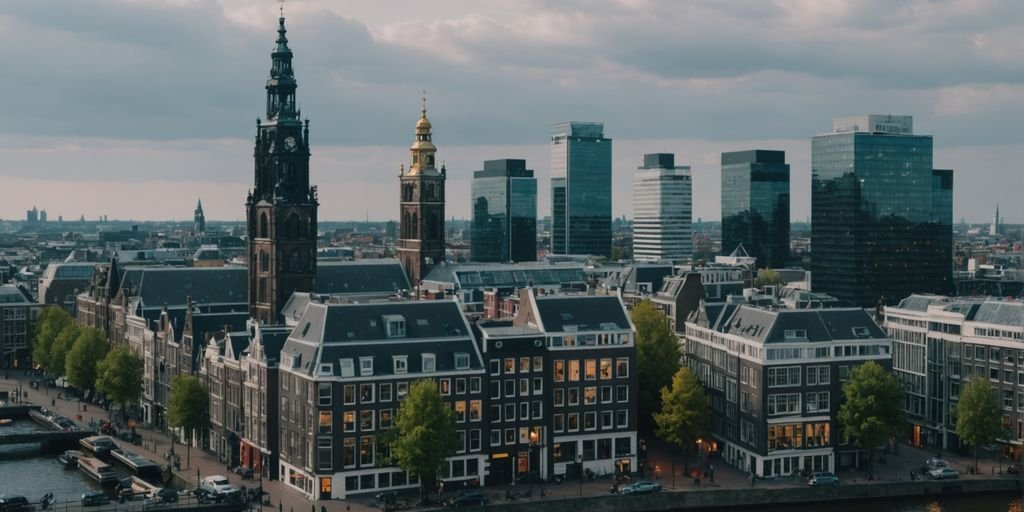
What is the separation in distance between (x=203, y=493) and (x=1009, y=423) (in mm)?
93673

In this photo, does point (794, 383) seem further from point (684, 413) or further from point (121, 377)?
point (121, 377)

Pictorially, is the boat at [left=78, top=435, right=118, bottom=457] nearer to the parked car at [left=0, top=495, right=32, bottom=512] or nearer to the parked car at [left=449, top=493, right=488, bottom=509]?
the parked car at [left=0, top=495, right=32, bottom=512]

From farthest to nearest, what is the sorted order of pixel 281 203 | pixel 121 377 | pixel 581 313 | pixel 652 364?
pixel 281 203
pixel 121 377
pixel 652 364
pixel 581 313

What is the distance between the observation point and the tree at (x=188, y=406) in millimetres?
161250

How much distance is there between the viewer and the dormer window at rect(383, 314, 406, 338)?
138875 mm

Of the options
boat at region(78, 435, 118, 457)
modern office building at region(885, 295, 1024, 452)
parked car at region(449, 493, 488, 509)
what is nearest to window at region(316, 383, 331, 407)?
parked car at region(449, 493, 488, 509)

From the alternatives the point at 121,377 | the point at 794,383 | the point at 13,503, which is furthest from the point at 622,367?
the point at 121,377

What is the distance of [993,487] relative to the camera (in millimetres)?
144875

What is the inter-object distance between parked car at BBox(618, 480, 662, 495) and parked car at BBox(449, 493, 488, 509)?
1553cm

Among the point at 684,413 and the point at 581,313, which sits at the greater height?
the point at 581,313

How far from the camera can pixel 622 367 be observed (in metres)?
150

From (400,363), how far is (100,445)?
5010 cm

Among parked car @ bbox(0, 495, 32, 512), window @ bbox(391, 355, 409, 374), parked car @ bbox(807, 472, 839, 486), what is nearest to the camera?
parked car @ bbox(0, 495, 32, 512)

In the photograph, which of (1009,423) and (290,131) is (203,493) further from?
(1009,423)
